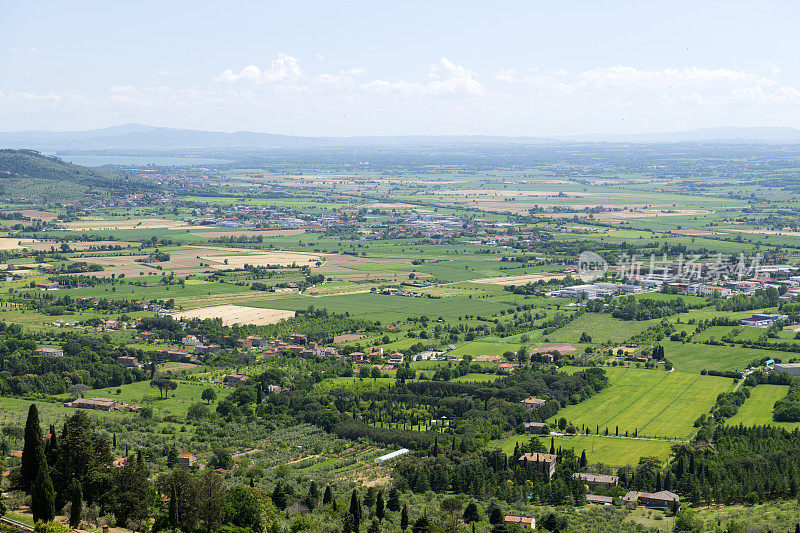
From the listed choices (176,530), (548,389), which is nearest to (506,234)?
(548,389)

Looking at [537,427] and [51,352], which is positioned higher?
[51,352]

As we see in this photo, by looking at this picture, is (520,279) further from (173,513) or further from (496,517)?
(173,513)

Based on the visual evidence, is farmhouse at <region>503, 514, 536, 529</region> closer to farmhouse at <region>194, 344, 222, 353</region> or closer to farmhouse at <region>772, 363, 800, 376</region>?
farmhouse at <region>772, 363, 800, 376</region>

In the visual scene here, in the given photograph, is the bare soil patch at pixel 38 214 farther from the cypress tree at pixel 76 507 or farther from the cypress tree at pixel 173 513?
the cypress tree at pixel 173 513

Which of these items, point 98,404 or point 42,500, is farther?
point 98,404

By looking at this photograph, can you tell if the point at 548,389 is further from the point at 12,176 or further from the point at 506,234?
the point at 12,176

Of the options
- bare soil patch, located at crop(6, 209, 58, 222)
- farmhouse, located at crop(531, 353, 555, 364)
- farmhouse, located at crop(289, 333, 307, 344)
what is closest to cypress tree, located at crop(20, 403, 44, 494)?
farmhouse, located at crop(289, 333, 307, 344)

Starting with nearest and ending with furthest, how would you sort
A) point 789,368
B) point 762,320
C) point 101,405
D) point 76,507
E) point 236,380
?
1. point 76,507
2. point 101,405
3. point 236,380
4. point 789,368
5. point 762,320

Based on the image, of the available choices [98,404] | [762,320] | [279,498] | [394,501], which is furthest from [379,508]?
[762,320]
